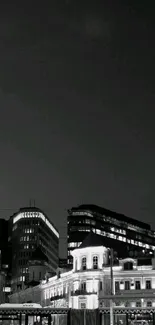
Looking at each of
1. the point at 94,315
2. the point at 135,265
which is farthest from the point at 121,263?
the point at 94,315

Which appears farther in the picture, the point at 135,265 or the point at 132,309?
the point at 135,265

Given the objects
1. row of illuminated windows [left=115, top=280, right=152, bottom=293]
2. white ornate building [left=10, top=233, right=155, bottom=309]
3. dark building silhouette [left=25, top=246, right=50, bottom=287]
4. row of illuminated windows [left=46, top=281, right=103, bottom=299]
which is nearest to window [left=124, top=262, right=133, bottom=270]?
white ornate building [left=10, top=233, right=155, bottom=309]

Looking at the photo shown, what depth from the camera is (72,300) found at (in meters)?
104

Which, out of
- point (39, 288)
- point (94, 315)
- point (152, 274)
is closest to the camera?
point (94, 315)

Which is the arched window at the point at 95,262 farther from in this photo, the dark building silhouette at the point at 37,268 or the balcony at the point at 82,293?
the dark building silhouette at the point at 37,268

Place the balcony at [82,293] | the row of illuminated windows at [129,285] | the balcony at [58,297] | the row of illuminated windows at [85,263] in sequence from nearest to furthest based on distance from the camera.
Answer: the row of illuminated windows at [129,285], the balcony at [82,293], the row of illuminated windows at [85,263], the balcony at [58,297]

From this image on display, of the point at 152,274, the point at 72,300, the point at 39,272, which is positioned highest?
the point at 152,274

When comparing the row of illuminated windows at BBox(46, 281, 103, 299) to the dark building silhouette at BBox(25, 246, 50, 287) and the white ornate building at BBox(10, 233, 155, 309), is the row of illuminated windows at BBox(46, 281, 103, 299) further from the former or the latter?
the dark building silhouette at BBox(25, 246, 50, 287)

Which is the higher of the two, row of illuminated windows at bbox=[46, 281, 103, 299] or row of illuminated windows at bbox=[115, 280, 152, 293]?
row of illuminated windows at bbox=[115, 280, 152, 293]

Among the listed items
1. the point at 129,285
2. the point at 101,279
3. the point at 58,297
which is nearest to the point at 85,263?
the point at 101,279

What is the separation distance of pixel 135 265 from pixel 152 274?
15.2ft

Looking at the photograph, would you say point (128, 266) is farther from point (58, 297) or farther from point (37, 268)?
point (37, 268)

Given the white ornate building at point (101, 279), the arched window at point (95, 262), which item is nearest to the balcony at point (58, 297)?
the white ornate building at point (101, 279)

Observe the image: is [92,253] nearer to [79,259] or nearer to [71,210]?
[79,259]
